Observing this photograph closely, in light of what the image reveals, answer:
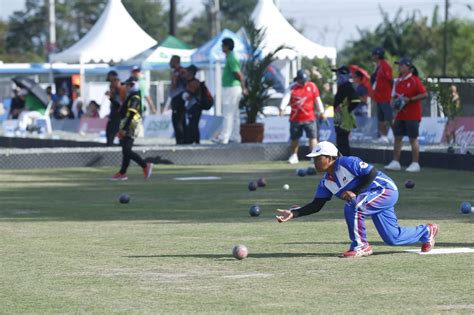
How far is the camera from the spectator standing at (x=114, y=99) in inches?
833

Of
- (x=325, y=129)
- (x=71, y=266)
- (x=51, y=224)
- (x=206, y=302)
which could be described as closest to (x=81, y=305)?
(x=206, y=302)

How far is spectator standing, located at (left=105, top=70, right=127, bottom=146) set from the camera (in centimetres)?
2116

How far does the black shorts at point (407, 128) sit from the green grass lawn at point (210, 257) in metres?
1.57

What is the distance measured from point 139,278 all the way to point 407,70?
11378mm

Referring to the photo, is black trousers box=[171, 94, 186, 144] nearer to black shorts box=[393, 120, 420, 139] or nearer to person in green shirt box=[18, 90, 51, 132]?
black shorts box=[393, 120, 420, 139]

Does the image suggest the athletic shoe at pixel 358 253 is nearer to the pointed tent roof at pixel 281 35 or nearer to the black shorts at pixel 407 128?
the black shorts at pixel 407 128

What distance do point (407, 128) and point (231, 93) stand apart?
21.5 feet

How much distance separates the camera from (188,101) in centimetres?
2588

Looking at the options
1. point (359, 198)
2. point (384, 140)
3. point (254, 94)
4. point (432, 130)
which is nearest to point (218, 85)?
point (254, 94)

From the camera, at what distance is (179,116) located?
26.2 metres

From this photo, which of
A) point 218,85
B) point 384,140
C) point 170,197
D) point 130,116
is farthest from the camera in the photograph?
point 218,85

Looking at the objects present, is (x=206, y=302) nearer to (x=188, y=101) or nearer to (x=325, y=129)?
(x=188, y=101)

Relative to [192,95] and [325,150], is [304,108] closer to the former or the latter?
[192,95]

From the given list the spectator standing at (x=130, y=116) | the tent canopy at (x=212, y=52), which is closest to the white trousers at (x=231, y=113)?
the spectator standing at (x=130, y=116)
